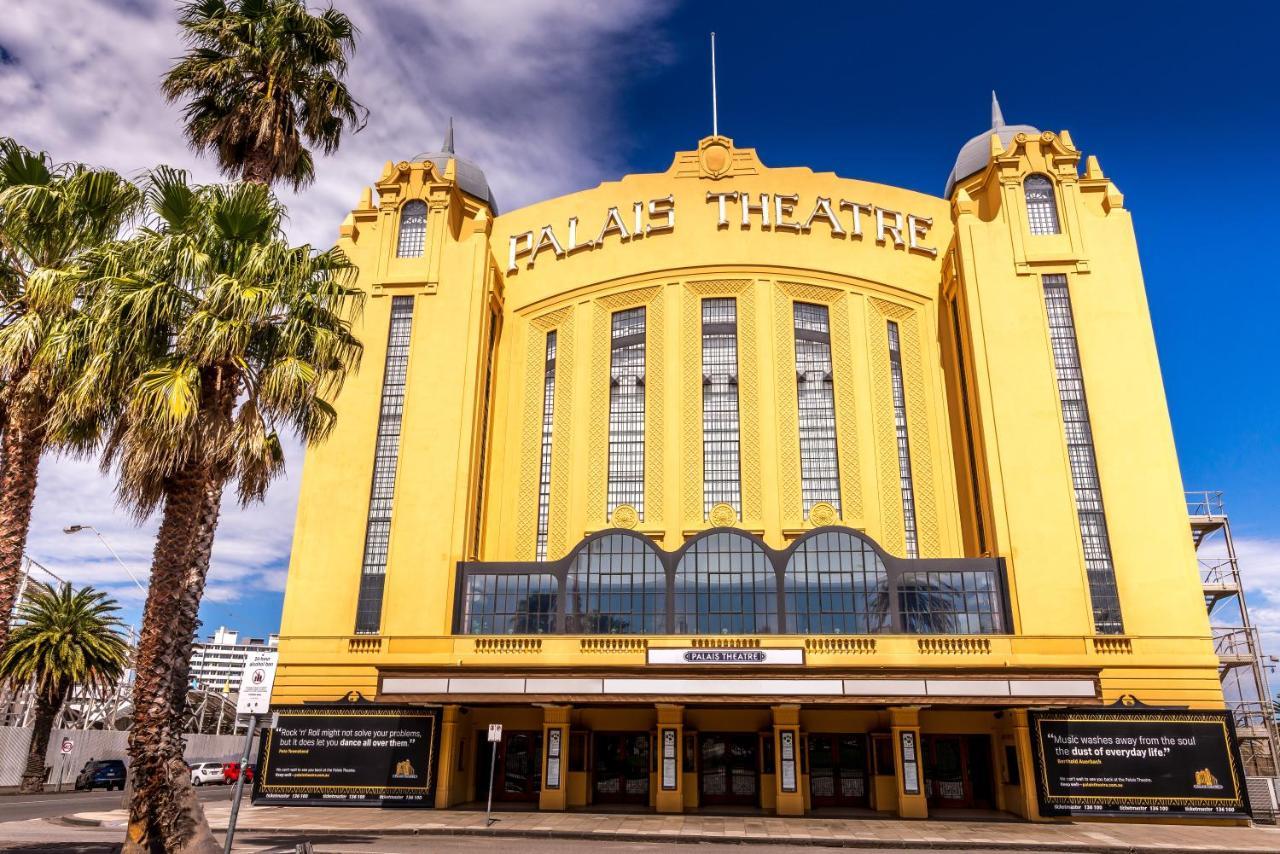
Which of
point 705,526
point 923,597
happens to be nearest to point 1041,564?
point 923,597

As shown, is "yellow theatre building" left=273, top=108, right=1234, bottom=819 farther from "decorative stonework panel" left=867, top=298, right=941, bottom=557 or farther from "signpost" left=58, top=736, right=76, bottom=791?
"signpost" left=58, top=736, right=76, bottom=791

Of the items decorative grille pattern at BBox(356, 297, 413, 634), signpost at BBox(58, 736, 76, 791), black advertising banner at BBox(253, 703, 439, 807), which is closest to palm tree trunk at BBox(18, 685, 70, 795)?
signpost at BBox(58, 736, 76, 791)

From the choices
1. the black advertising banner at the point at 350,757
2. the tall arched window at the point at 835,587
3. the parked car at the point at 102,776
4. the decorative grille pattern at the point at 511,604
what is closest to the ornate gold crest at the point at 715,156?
the tall arched window at the point at 835,587

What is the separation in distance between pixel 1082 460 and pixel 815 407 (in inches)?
412

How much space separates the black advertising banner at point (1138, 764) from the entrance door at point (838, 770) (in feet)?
17.8

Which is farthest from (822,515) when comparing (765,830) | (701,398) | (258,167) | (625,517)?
(258,167)

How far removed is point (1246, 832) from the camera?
2397 centimetres

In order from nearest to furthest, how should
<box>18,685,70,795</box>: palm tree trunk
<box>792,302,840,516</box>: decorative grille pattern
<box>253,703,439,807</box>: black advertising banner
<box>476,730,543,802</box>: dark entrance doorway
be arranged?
<box>253,703,439,807</box>: black advertising banner
<box>476,730,543,802</box>: dark entrance doorway
<box>792,302,840,516</box>: decorative grille pattern
<box>18,685,70,795</box>: palm tree trunk

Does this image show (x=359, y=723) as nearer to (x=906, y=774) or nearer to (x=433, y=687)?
(x=433, y=687)

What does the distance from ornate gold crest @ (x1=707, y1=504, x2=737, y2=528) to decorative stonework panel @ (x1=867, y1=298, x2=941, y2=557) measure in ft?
19.7

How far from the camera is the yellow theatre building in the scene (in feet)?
89.9

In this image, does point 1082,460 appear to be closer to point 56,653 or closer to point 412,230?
point 412,230

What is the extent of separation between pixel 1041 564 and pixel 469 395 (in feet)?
72.1

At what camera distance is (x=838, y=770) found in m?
28.5
